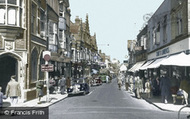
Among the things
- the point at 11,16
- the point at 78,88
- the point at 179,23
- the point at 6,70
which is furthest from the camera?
the point at 78,88

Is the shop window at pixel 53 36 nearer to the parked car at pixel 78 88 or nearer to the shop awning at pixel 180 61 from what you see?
the parked car at pixel 78 88

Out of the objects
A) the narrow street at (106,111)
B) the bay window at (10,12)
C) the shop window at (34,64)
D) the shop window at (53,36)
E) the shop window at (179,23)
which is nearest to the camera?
the narrow street at (106,111)

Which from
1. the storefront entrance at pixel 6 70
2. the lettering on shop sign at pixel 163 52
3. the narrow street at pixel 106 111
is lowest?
the narrow street at pixel 106 111

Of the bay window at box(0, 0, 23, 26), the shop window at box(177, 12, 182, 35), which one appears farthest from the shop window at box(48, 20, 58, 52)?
the shop window at box(177, 12, 182, 35)

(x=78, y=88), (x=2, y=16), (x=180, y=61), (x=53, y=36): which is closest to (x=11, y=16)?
(x=2, y=16)

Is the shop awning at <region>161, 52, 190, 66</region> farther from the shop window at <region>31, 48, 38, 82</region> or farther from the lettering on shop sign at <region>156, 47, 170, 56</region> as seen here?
the shop window at <region>31, 48, 38, 82</region>

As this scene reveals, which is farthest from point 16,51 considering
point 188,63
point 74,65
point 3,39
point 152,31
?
point 74,65

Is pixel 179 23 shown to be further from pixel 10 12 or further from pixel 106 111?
pixel 10 12

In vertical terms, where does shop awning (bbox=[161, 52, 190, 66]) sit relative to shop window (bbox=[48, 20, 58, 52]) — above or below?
below

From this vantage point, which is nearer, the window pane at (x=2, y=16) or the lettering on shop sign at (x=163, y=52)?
the window pane at (x=2, y=16)

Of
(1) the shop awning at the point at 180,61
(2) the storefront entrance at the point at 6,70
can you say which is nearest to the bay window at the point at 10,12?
(2) the storefront entrance at the point at 6,70

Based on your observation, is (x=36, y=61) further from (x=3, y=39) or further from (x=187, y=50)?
(x=187, y=50)

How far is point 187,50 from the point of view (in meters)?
18.5

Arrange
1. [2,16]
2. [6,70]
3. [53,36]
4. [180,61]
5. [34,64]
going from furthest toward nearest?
Answer: 1. [53,36]
2. [34,64]
3. [6,70]
4. [2,16]
5. [180,61]
